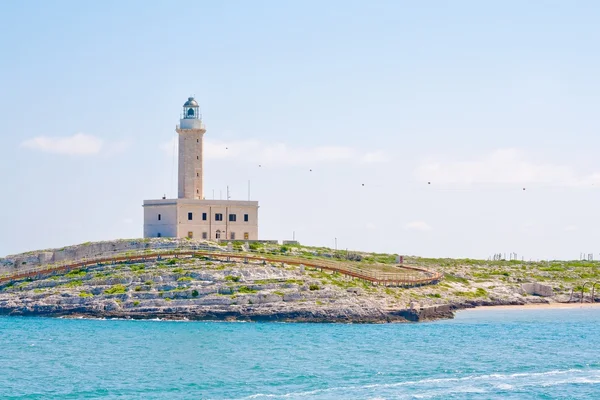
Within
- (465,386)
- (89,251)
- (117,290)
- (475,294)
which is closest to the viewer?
(465,386)

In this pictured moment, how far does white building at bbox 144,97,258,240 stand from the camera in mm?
90562

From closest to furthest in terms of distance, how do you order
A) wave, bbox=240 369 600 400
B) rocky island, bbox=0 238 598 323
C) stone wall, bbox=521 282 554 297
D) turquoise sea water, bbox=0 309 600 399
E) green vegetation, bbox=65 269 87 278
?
wave, bbox=240 369 600 400 < turquoise sea water, bbox=0 309 600 399 < rocky island, bbox=0 238 598 323 < green vegetation, bbox=65 269 87 278 < stone wall, bbox=521 282 554 297

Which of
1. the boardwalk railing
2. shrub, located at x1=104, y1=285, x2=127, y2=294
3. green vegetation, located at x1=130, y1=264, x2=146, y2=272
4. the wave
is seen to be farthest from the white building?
the wave

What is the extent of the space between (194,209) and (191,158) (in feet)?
18.1

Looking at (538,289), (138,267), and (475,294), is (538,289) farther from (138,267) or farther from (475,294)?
(138,267)

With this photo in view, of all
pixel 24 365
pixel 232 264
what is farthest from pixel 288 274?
pixel 24 365

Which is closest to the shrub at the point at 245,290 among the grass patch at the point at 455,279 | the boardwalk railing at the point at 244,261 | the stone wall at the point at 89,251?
the boardwalk railing at the point at 244,261

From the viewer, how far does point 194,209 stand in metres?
90.9

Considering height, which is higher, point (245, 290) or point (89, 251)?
point (89, 251)

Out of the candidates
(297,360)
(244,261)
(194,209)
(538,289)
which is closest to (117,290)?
(244,261)

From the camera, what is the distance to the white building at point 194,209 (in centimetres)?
9056

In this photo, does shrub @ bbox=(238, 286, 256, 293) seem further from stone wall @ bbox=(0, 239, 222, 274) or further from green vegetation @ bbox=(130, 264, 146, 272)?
stone wall @ bbox=(0, 239, 222, 274)

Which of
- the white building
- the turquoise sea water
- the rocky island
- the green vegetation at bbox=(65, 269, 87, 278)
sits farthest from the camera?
the white building

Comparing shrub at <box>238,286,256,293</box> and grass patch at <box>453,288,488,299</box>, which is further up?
shrub at <box>238,286,256,293</box>
